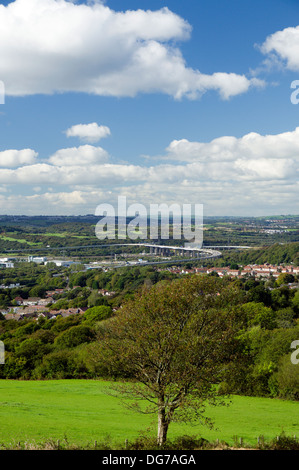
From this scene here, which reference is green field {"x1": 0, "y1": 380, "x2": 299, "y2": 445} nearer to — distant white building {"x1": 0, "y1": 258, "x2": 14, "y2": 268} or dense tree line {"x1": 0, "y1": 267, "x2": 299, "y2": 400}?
dense tree line {"x1": 0, "y1": 267, "x2": 299, "y2": 400}

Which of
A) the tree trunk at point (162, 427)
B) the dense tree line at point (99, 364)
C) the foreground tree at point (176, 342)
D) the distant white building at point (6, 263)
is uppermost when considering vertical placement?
the foreground tree at point (176, 342)

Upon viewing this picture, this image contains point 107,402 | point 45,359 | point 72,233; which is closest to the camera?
point 107,402

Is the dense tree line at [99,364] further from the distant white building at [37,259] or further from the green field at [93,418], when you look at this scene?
the distant white building at [37,259]

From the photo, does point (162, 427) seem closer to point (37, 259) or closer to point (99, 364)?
point (99, 364)

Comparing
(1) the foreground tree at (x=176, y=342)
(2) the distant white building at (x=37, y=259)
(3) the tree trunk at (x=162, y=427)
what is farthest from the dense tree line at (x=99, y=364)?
(2) the distant white building at (x=37, y=259)

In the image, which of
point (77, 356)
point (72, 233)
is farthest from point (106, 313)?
point (72, 233)

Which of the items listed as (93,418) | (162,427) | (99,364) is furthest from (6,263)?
(162,427)
